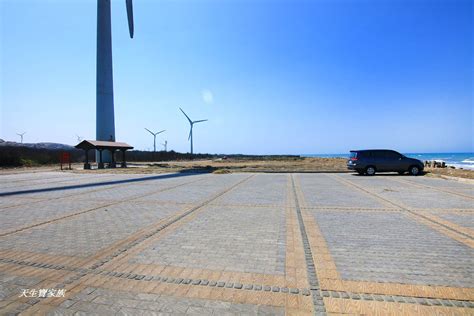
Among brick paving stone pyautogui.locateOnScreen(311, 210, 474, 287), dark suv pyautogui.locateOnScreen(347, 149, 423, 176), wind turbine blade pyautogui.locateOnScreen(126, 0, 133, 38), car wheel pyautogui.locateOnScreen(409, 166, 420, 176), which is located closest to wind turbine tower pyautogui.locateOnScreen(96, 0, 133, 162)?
wind turbine blade pyautogui.locateOnScreen(126, 0, 133, 38)

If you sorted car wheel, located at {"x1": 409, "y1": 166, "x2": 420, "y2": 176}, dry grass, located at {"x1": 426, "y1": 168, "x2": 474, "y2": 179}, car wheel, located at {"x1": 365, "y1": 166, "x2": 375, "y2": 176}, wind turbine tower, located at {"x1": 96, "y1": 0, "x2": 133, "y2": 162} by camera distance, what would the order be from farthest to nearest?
wind turbine tower, located at {"x1": 96, "y1": 0, "x2": 133, "y2": 162}, car wheel, located at {"x1": 365, "y1": 166, "x2": 375, "y2": 176}, car wheel, located at {"x1": 409, "y1": 166, "x2": 420, "y2": 176}, dry grass, located at {"x1": 426, "y1": 168, "x2": 474, "y2": 179}

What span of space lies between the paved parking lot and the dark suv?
→ 40.3ft

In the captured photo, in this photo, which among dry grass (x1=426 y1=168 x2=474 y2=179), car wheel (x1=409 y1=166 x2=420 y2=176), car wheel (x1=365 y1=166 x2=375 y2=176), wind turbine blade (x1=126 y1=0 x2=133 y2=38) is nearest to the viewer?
dry grass (x1=426 y1=168 x2=474 y2=179)

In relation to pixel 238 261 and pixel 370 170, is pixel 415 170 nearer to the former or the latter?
pixel 370 170

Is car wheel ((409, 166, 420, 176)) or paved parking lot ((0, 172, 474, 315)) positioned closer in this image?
paved parking lot ((0, 172, 474, 315))

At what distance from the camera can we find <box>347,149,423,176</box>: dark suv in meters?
19.1

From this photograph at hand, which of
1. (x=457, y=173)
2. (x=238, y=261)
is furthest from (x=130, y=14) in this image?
(x=238, y=261)

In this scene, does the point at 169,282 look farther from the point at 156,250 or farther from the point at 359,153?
the point at 359,153

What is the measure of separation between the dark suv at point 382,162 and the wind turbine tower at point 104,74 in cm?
2984

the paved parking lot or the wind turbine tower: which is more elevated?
the wind turbine tower

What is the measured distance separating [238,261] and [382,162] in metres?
18.3

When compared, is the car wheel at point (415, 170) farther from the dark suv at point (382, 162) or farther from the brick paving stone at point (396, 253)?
the brick paving stone at point (396, 253)

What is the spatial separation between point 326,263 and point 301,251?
21.5 inches

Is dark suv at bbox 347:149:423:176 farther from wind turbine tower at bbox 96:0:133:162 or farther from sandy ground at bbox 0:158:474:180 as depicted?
wind turbine tower at bbox 96:0:133:162
